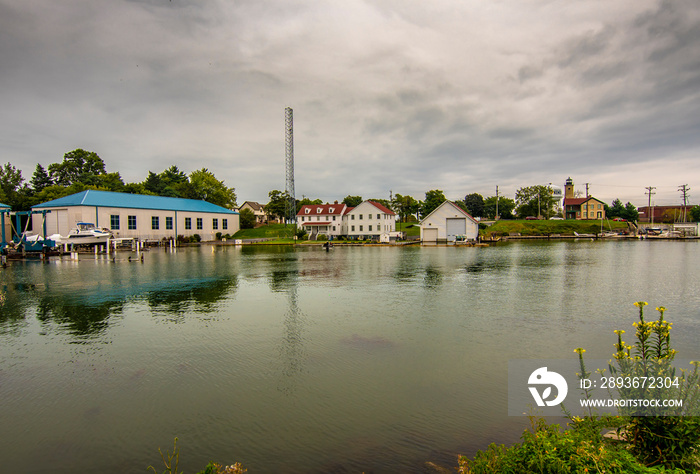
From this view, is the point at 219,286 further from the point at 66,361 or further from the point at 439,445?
the point at 439,445

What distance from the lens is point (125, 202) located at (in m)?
59.6

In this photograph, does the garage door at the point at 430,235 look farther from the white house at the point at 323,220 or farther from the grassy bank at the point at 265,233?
the grassy bank at the point at 265,233

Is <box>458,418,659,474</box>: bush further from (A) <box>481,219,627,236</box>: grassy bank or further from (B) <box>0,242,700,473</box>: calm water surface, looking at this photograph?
(A) <box>481,219,627,236</box>: grassy bank

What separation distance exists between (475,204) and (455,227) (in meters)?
61.6

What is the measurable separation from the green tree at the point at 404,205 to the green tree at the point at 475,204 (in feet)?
72.8

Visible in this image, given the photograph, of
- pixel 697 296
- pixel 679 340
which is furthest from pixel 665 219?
pixel 679 340

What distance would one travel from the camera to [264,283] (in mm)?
21656

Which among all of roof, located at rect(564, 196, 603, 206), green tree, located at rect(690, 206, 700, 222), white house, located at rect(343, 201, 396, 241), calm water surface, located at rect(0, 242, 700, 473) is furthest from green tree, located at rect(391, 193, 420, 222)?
calm water surface, located at rect(0, 242, 700, 473)

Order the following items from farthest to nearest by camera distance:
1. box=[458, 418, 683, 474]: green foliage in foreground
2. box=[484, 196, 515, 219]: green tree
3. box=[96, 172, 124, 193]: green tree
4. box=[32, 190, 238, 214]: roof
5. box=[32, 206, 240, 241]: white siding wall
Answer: box=[484, 196, 515, 219]: green tree, box=[96, 172, 124, 193]: green tree, box=[32, 190, 238, 214]: roof, box=[32, 206, 240, 241]: white siding wall, box=[458, 418, 683, 474]: green foliage in foreground

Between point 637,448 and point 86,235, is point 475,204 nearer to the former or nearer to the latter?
point 86,235

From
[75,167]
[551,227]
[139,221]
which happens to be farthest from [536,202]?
[75,167]

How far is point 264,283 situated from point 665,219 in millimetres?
155476

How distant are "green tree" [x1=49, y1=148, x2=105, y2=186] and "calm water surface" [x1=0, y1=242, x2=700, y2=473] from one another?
9653cm

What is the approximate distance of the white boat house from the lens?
173 feet
